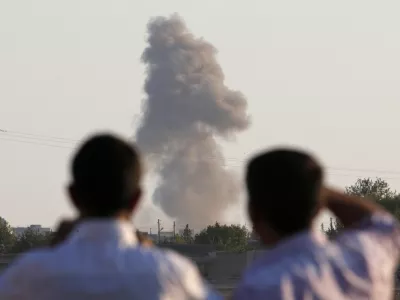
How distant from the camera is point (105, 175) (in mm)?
4848

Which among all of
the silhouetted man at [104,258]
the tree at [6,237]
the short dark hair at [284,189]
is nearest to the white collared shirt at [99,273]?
the silhouetted man at [104,258]

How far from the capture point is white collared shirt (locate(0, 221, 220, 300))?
4.59m

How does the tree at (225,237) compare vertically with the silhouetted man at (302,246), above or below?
above

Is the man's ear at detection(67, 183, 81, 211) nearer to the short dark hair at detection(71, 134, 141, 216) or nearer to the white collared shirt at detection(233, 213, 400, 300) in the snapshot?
the short dark hair at detection(71, 134, 141, 216)

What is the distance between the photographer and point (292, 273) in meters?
4.55

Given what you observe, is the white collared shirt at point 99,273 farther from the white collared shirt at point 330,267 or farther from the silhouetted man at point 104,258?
the white collared shirt at point 330,267

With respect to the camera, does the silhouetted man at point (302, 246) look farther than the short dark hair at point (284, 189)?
No

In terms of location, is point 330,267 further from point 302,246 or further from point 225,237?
point 225,237

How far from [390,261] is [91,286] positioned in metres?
1.16

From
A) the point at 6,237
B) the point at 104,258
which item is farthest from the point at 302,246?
the point at 6,237

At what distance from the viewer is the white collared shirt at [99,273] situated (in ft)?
15.1

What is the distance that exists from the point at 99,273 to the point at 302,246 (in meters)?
0.73

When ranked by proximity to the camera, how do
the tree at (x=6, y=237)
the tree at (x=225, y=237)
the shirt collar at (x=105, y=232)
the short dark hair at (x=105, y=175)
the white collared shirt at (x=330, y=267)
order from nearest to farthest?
1. the white collared shirt at (x=330, y=267)
2. the shirt collar at (x=105, y=232)
3. the short dark hair at (x=105, y=175)
4. the tree at (x=225, y=237)
5. the tree at (x=6, y=237)

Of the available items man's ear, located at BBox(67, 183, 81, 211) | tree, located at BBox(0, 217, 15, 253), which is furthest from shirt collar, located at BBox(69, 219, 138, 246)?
tree, located at BBox(0, 217, 15, 253)
